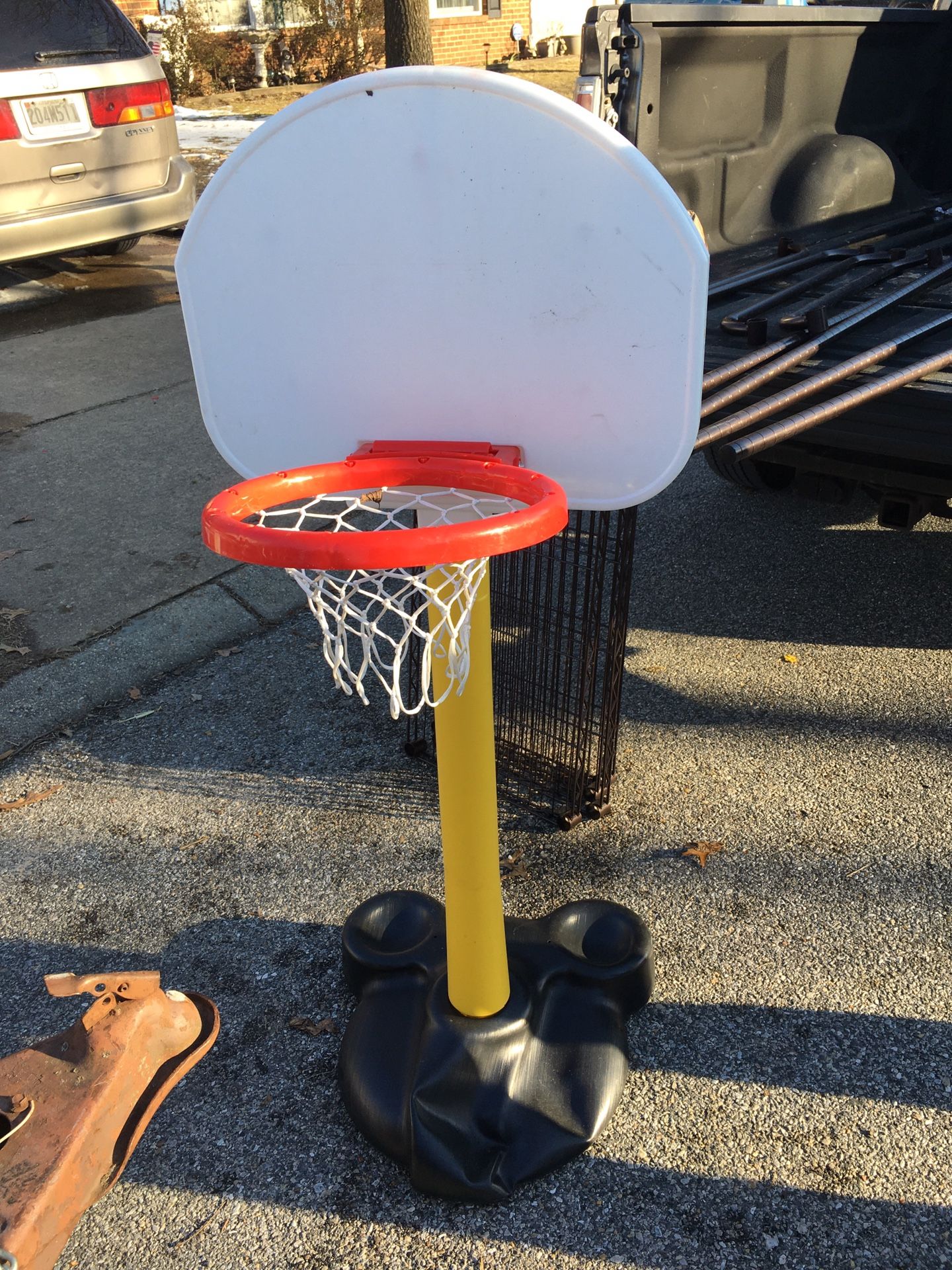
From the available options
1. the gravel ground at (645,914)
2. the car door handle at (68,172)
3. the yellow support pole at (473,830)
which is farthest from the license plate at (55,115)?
the yellow support pole at (473,830)

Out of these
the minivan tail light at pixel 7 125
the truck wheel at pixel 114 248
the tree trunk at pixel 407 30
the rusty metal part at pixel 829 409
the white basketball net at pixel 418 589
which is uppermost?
the tree trunk at pixel 407 30

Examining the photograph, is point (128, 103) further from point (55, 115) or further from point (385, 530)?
point (385, 530)

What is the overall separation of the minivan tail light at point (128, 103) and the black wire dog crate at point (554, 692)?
5568mm

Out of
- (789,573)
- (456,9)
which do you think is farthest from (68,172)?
(456,9)

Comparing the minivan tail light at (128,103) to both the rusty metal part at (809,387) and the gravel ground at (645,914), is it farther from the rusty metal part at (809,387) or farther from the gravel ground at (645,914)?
the rusty metal part at (809,387)

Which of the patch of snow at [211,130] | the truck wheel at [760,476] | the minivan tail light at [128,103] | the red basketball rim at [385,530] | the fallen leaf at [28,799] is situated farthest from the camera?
the patch of snow at [211,130]

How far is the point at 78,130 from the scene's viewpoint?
6844 millimetres

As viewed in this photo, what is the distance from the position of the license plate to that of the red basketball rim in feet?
20.0

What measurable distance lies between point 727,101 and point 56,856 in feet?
12.6

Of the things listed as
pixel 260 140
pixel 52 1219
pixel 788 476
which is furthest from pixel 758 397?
pixel 52 1219

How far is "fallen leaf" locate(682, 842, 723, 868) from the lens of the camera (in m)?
2.87

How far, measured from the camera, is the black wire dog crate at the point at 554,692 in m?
2.76

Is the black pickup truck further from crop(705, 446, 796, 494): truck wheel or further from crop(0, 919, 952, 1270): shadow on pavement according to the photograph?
crop(0, 919, 952, 1270): shadow on pavement

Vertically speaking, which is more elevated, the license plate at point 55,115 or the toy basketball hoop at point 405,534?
the license plate at point 55,115
